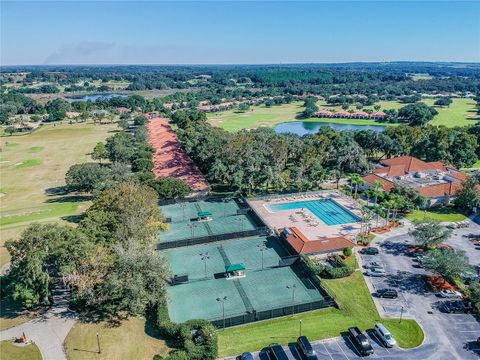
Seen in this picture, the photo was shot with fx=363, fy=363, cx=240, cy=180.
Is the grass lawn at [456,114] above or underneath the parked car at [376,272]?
above

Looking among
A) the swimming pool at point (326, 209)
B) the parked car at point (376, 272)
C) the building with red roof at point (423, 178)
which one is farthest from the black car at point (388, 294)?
the building with red roof at point (423, 178)

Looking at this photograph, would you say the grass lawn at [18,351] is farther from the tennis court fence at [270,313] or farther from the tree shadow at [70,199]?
the tree shadow at [70,199]

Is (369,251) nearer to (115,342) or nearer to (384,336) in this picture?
(384,336)

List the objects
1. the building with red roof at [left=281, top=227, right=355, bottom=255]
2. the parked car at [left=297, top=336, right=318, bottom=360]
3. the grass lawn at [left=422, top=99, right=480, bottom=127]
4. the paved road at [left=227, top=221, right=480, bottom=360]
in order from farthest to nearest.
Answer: the grass lawn at [left=422, top=99, right=480, bottom=127] < the building with red roof at [left=281, top=227, right=355, bottom=255] < the paved road at [left=227, top=221, right=480, bottom=360] < the parked car at [left=297, top=336, right=318, bottom=360]

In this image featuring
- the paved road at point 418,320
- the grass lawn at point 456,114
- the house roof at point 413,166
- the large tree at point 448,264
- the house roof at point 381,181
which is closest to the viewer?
the paved road at point 418,320

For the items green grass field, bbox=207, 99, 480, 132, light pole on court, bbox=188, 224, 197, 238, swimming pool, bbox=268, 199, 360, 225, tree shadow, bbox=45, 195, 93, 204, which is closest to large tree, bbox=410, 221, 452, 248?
swimming pool, bbox=268, 199, 360, 225

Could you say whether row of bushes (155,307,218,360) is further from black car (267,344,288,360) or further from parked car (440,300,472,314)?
parked car (440,300,472,314)

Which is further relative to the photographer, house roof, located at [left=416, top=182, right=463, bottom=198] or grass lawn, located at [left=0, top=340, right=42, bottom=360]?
house roof, located at [left=416, top=182, right=463, bottom=198]

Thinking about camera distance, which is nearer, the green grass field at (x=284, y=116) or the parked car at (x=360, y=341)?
the parked car at (x=360, y=341)
